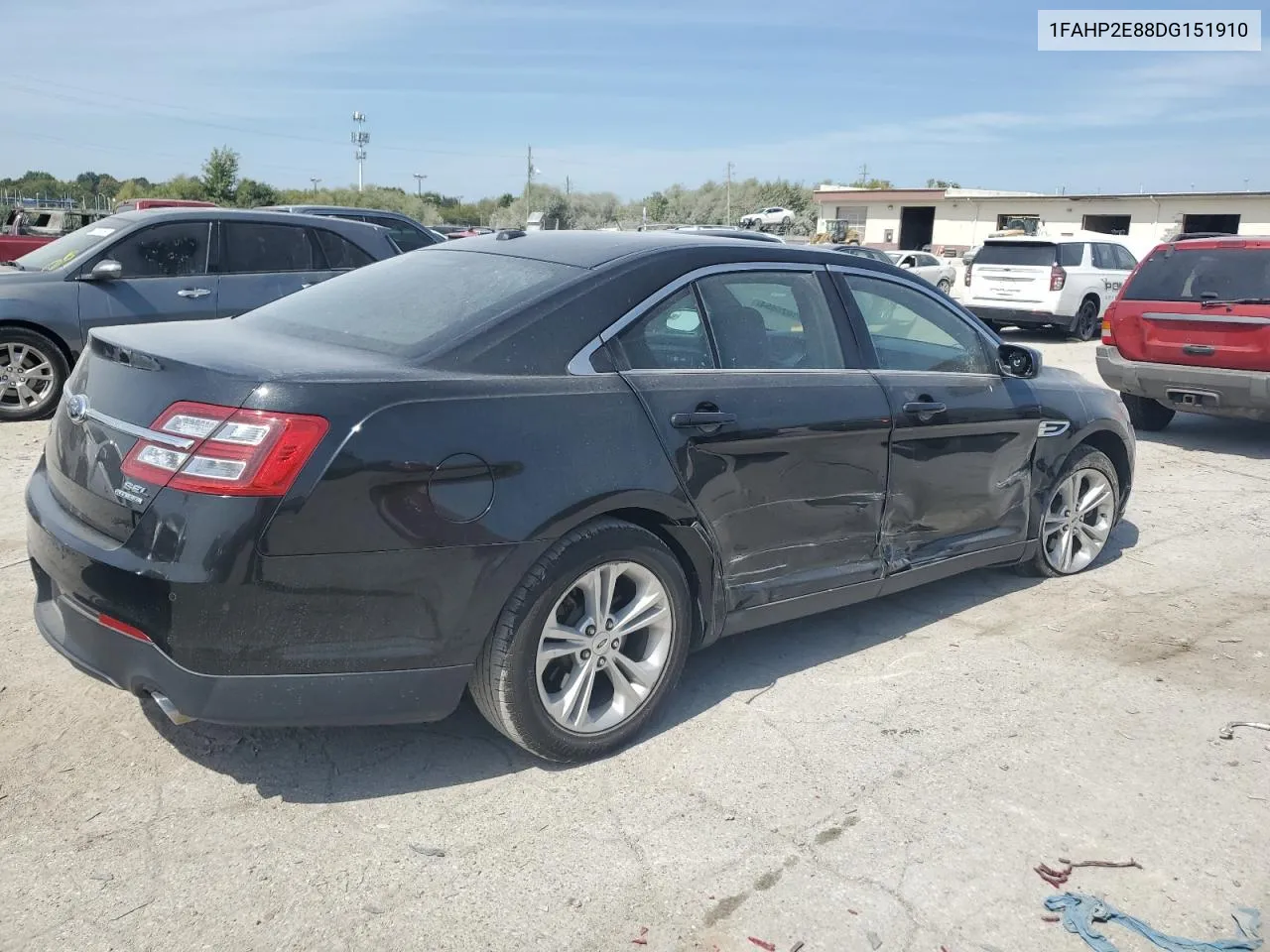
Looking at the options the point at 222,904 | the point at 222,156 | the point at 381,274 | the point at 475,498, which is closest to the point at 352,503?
the point at 475,498

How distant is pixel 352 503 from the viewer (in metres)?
2.88

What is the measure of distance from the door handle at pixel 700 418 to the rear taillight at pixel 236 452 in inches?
47.6

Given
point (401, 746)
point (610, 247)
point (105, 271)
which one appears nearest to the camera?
Answer: point (401, 746)

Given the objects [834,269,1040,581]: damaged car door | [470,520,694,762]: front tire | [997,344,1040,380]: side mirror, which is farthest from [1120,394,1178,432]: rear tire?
[470,520,694,762]: front tire

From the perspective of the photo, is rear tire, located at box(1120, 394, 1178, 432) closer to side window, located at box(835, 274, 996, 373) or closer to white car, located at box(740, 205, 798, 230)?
side window, located at box(835, 274, 996, 373)

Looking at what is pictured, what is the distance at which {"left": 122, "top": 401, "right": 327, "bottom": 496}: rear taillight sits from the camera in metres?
2.81

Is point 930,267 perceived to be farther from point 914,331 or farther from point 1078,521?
point 914,331

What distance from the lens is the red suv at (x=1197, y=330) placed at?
342 inches

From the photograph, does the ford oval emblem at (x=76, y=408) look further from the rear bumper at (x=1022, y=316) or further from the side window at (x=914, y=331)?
the rear bumper at (x=1022, y=316)

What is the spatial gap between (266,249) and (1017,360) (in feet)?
22.0

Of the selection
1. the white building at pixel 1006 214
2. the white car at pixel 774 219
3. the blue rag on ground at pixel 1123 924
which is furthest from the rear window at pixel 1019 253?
the white car at pixel 774 219

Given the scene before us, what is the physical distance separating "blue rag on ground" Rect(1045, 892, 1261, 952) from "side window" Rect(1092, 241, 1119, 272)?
17.5m

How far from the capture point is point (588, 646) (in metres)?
3.42

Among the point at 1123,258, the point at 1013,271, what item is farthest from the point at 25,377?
the point at 1123,258
